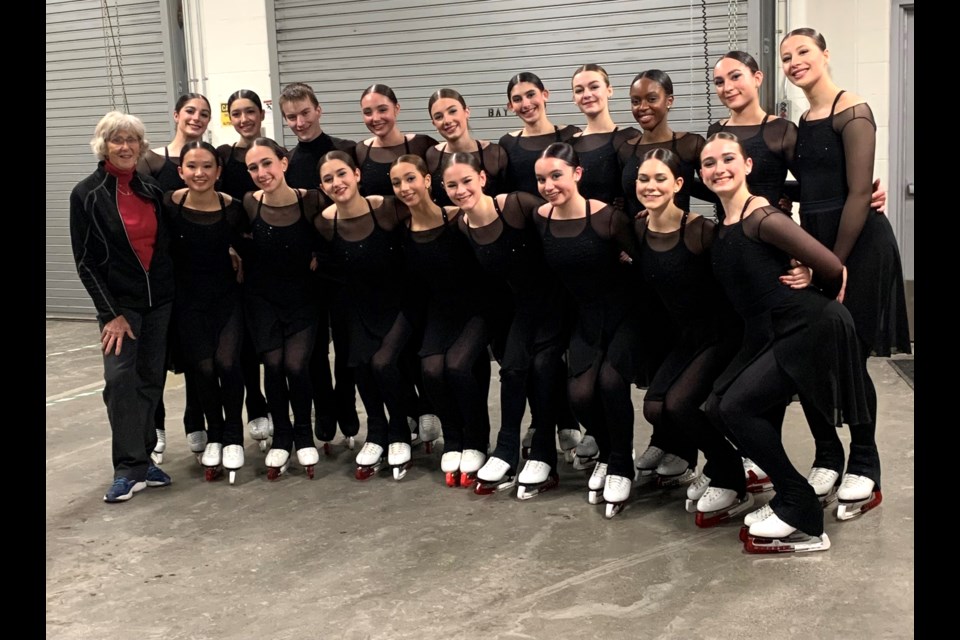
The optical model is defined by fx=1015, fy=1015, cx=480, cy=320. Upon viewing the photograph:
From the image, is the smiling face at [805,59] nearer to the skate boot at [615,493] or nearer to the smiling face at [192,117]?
the skate boot at [615,493]

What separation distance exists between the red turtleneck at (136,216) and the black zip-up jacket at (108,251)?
0.02m

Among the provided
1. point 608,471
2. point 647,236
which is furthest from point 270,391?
point 647,236

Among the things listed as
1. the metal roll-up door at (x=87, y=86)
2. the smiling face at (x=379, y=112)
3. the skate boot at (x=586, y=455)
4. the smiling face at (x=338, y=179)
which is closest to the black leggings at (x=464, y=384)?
the skate boot at (x=586, y=455)

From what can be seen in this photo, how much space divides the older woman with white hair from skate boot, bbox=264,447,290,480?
0.54 meters

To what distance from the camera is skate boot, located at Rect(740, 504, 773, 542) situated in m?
3.60

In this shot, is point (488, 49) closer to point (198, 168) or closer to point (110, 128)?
point (198, 168)

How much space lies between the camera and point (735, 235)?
3.50m

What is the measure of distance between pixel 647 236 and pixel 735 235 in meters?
0.41

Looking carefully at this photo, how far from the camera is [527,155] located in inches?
178

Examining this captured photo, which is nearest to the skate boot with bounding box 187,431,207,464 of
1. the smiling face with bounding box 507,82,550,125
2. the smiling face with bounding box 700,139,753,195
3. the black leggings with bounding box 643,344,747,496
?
the smiling face with bounding box 507,82,550,125

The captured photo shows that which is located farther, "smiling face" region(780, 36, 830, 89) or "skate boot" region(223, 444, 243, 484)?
→ "skate boot" region(223, 444, 243, 484)

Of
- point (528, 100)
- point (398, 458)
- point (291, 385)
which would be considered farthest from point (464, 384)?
point (528, 100)

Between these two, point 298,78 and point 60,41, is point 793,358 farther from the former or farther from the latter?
point 60,41

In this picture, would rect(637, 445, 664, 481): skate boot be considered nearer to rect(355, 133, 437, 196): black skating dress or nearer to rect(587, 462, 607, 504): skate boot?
rect(587, 462, 607, 504): skate boot
